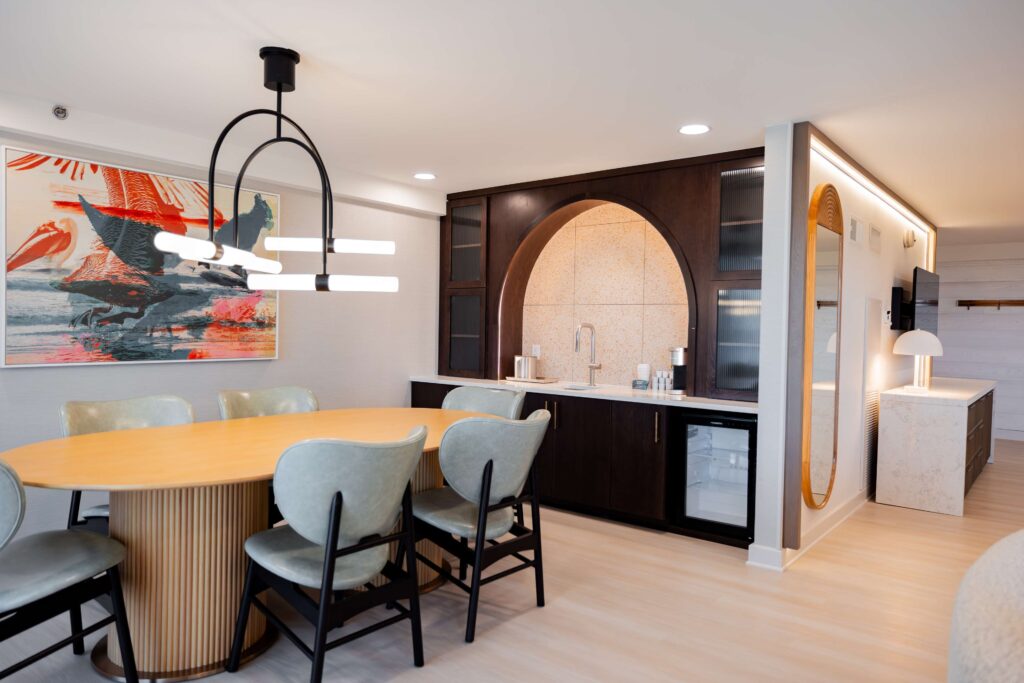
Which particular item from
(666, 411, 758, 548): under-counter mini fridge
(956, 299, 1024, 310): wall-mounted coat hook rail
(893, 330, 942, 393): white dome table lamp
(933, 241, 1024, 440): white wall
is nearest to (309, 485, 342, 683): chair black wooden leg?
(666, 411, 758, 548): under-counter mini fridge

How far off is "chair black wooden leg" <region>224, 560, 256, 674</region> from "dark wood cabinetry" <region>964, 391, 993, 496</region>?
5.16 meters

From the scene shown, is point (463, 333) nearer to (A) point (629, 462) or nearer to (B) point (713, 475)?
(A) point (629, 462)

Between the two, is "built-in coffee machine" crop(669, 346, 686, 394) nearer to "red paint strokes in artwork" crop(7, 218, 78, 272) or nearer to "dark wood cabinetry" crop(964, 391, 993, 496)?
"dark wood cabinetry" crop(964, 391, 993, 496)

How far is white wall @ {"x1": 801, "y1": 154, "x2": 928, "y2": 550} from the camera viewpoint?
14.5 ft

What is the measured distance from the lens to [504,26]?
257 cm

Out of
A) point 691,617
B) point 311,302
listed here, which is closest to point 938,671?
point 691,617

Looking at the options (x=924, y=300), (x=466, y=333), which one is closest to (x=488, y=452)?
(x=466, y=333)

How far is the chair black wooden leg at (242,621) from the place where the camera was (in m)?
2.50

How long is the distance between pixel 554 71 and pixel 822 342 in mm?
2312

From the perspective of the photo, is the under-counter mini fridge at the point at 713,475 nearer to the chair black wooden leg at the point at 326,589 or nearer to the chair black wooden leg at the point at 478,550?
the chair black wooden leg at the point at 478,550

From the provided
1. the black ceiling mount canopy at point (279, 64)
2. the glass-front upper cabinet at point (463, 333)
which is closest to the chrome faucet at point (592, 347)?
the glass-front upper cabinet at point (463, 333)

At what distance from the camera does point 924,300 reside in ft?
21.8

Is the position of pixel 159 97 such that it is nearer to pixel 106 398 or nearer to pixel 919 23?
pixel 106 398

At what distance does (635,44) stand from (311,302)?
309 centimetres
